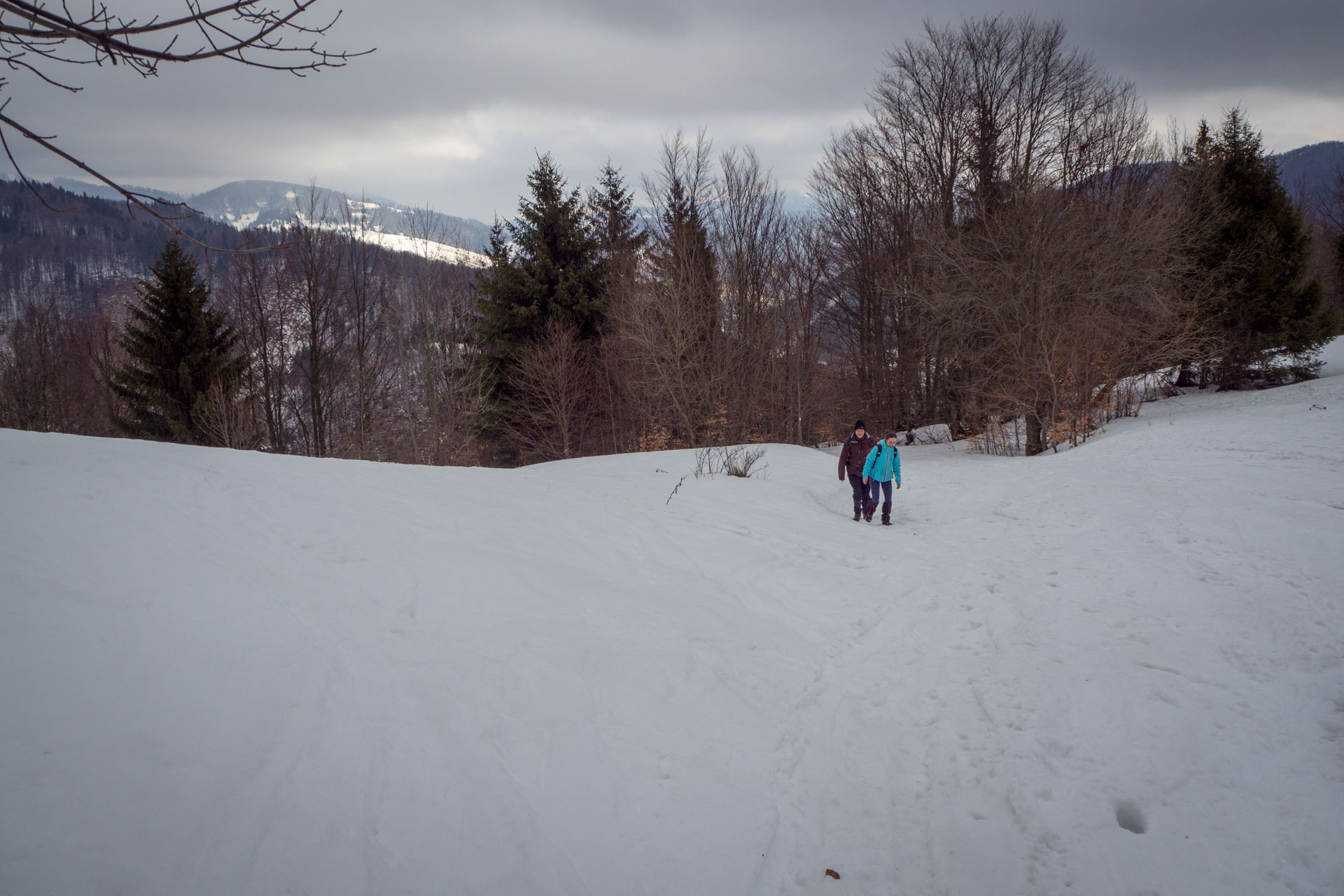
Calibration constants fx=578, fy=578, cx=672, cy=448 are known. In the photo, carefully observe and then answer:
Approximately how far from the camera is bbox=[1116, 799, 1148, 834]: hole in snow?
2.81 meters

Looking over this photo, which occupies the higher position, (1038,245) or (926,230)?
(926,230)

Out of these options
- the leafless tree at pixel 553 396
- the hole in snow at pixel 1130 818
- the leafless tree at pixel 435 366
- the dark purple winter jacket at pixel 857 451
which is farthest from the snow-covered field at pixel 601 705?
the leafless tree at pixel 435 366

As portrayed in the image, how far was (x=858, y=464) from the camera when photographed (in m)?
9.43

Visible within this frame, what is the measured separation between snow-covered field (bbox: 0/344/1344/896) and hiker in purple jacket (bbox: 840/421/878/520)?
3.14 metres

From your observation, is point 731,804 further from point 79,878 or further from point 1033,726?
point 79,878

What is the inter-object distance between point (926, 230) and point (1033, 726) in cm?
2090

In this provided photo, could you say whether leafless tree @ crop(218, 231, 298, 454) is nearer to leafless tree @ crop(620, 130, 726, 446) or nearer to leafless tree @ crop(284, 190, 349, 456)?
leafless tree @ crop(284, 190, 349, 456)

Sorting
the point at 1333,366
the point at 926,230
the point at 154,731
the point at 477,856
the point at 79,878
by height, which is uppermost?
the point at 926,230

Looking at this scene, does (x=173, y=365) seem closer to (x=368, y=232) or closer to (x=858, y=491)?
(x=368, y=232)

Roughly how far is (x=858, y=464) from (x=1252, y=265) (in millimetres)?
20366

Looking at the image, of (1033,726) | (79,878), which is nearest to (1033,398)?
(1033,726)

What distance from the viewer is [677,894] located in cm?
262

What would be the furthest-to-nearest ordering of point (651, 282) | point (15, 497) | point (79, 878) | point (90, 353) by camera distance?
point (90, 353) < point (651, 282) < point (15, 497) < point (79, 878)

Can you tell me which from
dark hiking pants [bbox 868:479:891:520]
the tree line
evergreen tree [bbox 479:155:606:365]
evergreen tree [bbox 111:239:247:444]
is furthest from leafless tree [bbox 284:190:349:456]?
dark hiking pants [bbox 868:479:891:520]
